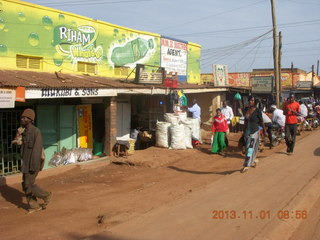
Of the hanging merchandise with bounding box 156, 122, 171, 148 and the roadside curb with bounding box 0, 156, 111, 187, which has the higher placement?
the hanging merchandise with bounding box 156, 122, 171, 148

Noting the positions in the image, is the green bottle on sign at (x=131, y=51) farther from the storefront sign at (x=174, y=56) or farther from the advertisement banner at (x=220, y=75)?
the advertisement banner at (x=220, y=75)

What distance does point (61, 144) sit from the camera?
1112 centimetres

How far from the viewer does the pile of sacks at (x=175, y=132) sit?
497 inches

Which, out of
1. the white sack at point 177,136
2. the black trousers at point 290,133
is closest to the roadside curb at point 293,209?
the black trousers at point 290,133

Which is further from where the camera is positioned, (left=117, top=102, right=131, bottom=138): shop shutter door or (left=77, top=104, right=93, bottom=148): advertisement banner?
(left=117, top=102, right=131, bottom=138): shop shutter door

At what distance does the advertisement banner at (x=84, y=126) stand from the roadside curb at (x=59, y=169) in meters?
1.20

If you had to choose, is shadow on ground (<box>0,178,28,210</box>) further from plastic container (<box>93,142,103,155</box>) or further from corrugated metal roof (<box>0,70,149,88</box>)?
plastic container (<box>93,142,103,155</box>)

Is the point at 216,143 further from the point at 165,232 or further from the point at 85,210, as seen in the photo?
the point at 165,232

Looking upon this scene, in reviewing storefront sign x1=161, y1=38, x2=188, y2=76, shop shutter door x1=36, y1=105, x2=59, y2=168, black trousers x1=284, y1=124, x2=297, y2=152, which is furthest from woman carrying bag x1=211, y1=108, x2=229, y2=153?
storefront sign x1=161, y1=38, x2=188, y2=76

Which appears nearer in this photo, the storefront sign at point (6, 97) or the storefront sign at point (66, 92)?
the storefront sign at point (6, 97)

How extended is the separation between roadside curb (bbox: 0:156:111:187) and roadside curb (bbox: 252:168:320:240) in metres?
6.20

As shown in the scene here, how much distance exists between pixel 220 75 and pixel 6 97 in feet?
47.7


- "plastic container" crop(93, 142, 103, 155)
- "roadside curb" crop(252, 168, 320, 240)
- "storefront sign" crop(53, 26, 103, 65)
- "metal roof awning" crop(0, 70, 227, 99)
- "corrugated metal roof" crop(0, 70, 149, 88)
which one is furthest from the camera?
"plastic container" crop(93, 142, 103, 155)

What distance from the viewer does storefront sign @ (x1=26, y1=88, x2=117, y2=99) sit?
8.46 metres
